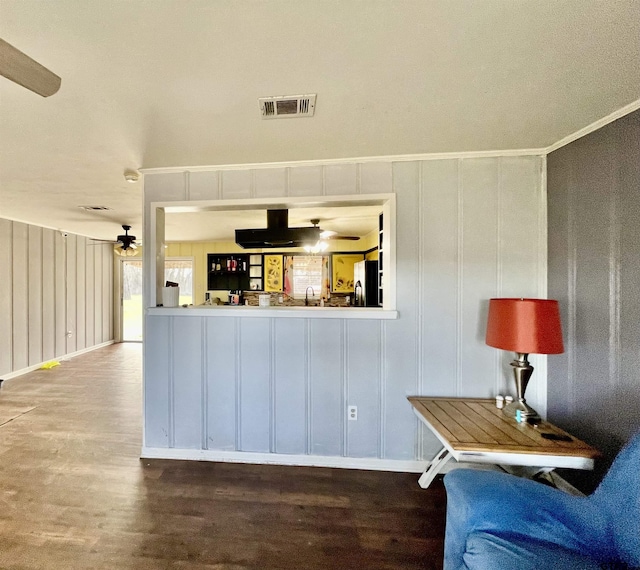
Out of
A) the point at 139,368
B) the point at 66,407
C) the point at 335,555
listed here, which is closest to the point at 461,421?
the point at 335,555

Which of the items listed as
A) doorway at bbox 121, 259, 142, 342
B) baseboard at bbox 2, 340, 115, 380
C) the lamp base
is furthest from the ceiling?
doorway at bbox 121, 259, 142, 342

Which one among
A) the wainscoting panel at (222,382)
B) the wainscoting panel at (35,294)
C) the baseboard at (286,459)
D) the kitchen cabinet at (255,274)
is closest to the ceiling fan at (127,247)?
the wainscoting panel at (35,294)

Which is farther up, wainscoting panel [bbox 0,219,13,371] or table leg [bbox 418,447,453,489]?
wainscoting panel [bbox 0,219,13,371]

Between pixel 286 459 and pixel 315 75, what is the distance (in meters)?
2.57

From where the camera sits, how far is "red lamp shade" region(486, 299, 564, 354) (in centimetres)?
169

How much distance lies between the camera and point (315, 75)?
1.35 metres

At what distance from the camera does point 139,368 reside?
5020 millimetres

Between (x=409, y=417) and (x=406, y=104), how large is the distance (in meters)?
2.12

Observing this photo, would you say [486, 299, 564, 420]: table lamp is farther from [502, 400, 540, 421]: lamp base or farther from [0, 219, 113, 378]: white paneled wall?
[0, 219, 113, 378]: white paneled wall

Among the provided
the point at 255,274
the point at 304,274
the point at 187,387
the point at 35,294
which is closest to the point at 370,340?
the point at 187,387

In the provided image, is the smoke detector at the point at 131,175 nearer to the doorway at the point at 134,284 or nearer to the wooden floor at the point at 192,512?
the wooden floor at the point at 192,512

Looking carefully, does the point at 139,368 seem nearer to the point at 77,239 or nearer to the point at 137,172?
the point at 77,239

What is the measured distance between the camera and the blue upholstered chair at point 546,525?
1.06m

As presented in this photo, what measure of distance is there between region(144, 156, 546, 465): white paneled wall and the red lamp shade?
1.62ft
